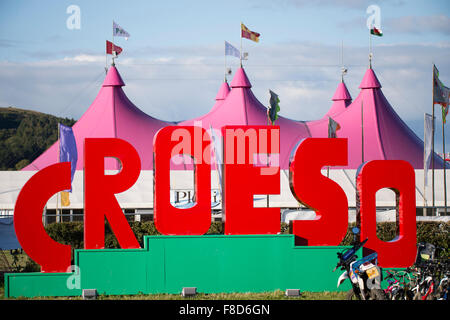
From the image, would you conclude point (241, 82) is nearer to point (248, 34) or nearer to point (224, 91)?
point (248, 34)

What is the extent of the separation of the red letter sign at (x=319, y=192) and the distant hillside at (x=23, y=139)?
43.8 m

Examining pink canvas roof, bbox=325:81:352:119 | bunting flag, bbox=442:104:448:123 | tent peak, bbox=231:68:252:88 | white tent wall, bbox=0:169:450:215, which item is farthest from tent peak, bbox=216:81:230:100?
bunting flag, bbox=442:104:448:123

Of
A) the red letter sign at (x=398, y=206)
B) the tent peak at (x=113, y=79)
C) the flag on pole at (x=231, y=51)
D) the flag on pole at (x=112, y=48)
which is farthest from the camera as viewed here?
the flag on pole at (x=231, y=51)

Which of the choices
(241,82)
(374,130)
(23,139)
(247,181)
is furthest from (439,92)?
(23,139)

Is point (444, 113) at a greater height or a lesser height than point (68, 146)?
greater

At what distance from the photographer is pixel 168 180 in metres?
10.8

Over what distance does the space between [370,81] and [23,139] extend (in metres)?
42.4

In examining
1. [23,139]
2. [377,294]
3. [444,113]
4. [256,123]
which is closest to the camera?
[377,294]

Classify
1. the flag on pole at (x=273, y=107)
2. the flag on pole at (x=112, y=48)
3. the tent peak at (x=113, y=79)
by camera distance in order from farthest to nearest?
1. the flag on pole at (x=112, y=48)
2. the tent peak at (x=113, y=79)
3. the flag on pole at (x=273, y=107)

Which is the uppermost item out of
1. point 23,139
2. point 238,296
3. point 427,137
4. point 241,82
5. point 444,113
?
point 241,82

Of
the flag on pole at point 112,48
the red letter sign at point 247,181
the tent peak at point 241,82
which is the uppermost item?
the flag on pole at point 112,48

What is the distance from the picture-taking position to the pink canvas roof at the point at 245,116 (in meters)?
25.6

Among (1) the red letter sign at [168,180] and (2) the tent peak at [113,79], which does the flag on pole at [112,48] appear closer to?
(2) the tent peak at [113,79]

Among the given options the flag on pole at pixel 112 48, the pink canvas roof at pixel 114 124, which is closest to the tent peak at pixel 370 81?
the pink canvas roof at pixel 114 124
